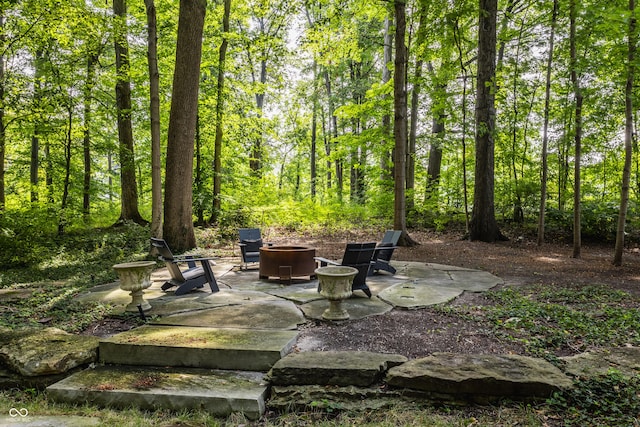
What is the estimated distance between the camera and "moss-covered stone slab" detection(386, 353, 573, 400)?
305 cm

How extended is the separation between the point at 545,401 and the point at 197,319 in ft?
12.0

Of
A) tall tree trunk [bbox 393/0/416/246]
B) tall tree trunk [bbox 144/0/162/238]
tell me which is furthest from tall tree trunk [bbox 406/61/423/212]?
tall tree trunk [bbox 144/0/162/238]

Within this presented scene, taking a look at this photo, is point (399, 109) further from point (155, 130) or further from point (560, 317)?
point (560, 317)

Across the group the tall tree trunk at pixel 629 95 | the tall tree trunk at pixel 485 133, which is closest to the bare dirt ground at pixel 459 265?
the tall tree trunk at pixel 485 133

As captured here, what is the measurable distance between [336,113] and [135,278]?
12793 millimetres

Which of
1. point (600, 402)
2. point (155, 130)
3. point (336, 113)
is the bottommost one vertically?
point (600, 402)

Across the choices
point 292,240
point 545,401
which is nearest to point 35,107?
point 292,240

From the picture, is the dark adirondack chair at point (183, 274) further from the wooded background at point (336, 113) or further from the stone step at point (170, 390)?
the wooded background at point (336, 113)

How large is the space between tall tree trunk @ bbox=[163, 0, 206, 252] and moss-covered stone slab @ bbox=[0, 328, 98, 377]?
19.0ft

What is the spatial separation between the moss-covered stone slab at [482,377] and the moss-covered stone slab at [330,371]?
0.14 metres

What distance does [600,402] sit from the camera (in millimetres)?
2889

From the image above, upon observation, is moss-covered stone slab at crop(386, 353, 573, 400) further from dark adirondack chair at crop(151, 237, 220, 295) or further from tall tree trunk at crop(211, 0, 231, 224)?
tall tree trunk at crop(211, 0, 231, 224)

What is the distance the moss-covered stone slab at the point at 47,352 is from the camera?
11.5 feet

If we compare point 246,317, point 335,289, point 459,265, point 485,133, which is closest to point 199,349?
point 246,317
